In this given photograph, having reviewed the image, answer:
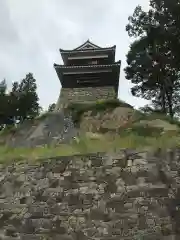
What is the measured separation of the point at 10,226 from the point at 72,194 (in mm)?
1419

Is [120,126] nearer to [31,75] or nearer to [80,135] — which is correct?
[80,135]

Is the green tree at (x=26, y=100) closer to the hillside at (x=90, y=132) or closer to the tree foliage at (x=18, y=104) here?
Result: the tree foliage at (x=18, y=104)

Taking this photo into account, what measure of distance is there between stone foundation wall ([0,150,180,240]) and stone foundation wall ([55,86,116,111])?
12581 millimetres

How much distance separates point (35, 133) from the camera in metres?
11.5

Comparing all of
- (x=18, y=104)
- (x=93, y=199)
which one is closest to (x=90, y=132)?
(x=93, y=199)

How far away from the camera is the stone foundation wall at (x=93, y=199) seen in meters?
7.16

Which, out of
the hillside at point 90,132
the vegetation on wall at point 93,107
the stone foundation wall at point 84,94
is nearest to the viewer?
the hillside at point 90,132

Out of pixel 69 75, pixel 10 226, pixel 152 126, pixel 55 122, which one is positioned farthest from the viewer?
pixel 69 75

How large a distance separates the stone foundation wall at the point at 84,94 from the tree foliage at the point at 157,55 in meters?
1.55

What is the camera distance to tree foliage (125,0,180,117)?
17.7 meters

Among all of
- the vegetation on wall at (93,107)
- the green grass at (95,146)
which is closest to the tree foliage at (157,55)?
the vegetation on wall at (93,107)

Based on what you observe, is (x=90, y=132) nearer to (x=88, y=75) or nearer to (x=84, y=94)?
(x=84, y=94)

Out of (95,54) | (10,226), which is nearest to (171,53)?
(95,54)

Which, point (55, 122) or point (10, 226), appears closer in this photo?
point (10, 226)
